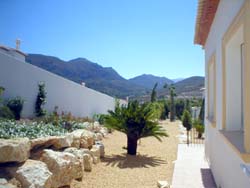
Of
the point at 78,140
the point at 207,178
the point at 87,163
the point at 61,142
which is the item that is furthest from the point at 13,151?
the point at 207,178

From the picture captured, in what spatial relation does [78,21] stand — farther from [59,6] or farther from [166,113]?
[166,113]

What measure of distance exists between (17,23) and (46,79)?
338cm

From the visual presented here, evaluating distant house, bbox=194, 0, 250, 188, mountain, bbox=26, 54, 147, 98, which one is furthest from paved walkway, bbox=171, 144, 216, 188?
mountain, bbox=26, 54, 147, 98

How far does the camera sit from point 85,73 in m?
71.5

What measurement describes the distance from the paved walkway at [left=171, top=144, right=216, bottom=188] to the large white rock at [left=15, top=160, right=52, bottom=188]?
288cm

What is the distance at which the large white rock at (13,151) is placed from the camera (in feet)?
16.6

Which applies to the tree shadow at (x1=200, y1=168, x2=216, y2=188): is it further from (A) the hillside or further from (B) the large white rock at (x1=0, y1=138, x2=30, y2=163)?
(A) the hillside

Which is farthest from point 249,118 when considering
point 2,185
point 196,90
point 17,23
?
point 196,90

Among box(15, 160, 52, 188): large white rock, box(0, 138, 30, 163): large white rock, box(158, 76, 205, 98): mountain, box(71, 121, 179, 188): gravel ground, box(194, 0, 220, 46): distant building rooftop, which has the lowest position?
box(71, 121, 179, 188): gravel ground

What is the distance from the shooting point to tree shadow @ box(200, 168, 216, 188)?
21.3ft

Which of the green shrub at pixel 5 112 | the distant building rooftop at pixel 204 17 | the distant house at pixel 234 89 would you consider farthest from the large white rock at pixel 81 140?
the distant building rooftop at pixel 204 17

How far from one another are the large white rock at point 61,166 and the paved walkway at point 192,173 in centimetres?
234

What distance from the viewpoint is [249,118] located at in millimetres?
3029

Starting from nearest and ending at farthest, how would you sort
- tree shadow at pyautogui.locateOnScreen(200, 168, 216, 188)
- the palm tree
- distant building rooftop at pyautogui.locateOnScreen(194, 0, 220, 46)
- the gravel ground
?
distant building rooftop at pyautogui.locateOnScreen(194, 0, 220, 46), tree shadow at pyautogui.locateOnScreen(200, 168, 216, 188), the gravel ground, the palm tree
